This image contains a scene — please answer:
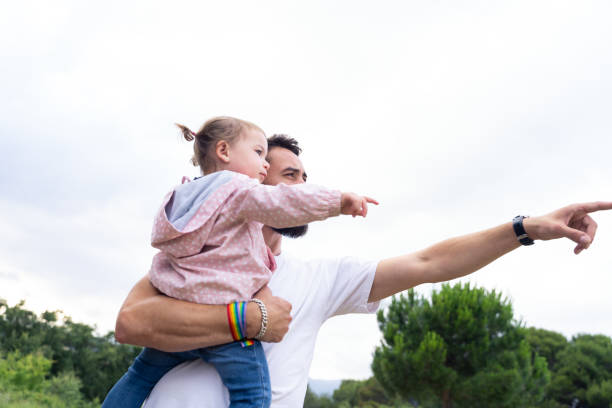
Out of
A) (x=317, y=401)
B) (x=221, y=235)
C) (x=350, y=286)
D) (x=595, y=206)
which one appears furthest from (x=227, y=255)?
(x=317, y=401)

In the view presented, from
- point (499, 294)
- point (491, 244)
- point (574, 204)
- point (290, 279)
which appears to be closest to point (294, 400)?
point (290, 279)

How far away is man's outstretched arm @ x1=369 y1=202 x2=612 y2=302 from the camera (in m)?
2.10

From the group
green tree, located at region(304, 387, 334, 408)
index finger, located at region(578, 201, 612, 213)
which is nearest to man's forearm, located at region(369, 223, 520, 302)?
index finger, located at region(578, 201, 612, 213)

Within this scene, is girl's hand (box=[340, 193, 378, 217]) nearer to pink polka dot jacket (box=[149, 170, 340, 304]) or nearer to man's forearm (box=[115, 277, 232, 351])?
pink polka dot jacket (box=[149, 170, 340, 304])

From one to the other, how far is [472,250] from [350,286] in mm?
585

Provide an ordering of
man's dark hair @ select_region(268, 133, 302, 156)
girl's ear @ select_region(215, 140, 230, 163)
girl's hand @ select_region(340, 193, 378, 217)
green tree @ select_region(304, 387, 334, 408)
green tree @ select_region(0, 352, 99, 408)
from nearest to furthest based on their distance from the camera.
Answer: girl's hand @ select_region(340, 193, 378, 217), girl's ear @ select_region(215, 140, 230, 163), man's dark hair @ select_region(268, 133, 302, 156), green tree @ select_region(0, 352, 99, 408), green tree @ select_region(304, 387, 334, 408)

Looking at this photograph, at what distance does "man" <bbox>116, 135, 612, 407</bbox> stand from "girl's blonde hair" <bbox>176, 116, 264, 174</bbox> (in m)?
0.49

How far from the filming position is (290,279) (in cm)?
241

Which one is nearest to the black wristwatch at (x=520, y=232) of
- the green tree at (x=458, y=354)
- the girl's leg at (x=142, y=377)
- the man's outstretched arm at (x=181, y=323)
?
the man's outstretched arm at (x=181, y=323)

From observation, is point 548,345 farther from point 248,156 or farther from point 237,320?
point 237,320

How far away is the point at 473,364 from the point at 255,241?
19.8m

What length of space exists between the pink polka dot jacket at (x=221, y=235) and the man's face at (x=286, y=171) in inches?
42.4

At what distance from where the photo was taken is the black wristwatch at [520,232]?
85.4 inches

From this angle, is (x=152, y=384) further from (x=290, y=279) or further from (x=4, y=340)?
(x=4, y=340)
